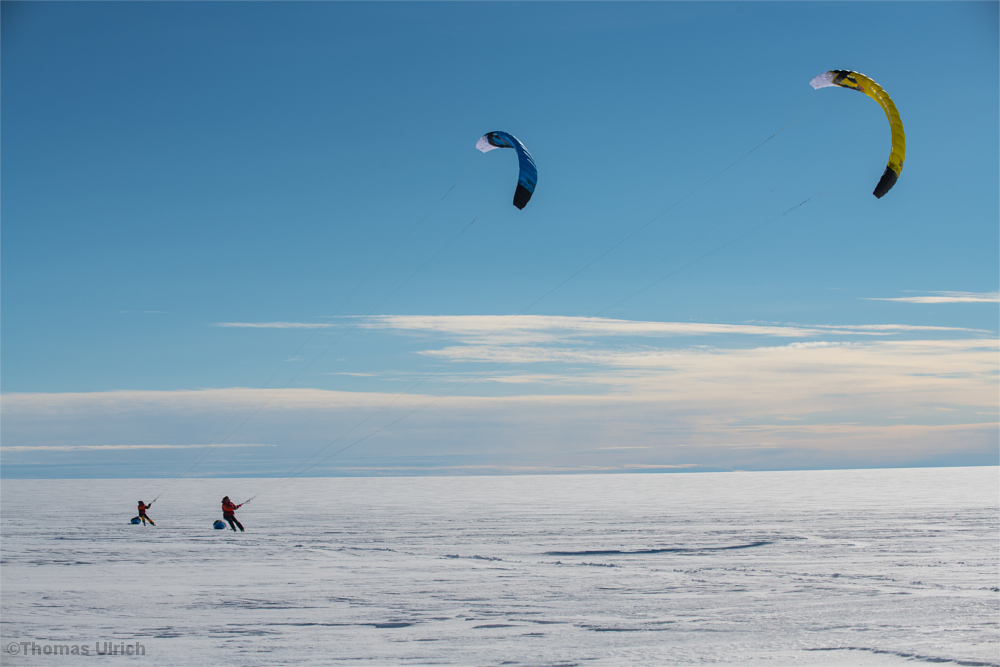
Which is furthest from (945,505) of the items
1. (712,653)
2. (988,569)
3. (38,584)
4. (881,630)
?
(38,584)

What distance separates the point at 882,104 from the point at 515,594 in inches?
439

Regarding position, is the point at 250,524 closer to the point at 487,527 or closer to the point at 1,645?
the point at 487,527

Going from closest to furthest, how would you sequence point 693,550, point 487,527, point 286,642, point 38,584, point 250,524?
point 286,642, point 38,584, point 693,550, point 487,527, point 250,524

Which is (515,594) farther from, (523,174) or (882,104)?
(882,104)

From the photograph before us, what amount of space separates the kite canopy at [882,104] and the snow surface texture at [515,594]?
6954mm

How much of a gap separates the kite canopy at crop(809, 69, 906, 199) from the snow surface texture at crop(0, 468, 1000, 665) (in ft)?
22.8

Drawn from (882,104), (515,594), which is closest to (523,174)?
(882,104)

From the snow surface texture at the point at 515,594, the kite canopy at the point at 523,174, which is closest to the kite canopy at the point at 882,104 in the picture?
the kite canopy at the point at 523,174

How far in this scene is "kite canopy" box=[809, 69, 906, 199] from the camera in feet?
42.6

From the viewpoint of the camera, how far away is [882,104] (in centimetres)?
1386

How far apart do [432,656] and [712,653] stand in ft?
11.1

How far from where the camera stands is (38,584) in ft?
42.1

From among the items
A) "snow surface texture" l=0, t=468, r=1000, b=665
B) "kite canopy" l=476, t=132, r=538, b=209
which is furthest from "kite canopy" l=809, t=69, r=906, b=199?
"snow surface texture" l=0, t=468, r=1000, b=665

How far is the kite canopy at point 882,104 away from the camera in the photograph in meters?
13.0
